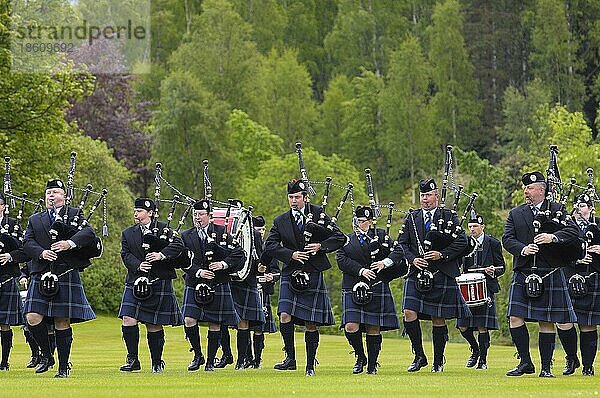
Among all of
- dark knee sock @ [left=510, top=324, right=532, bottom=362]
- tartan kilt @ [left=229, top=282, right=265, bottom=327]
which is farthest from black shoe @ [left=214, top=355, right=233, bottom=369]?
dark knee sock @ [left=510, top=324, right=532, bottom=362]

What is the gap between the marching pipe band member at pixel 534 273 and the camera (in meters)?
12.7

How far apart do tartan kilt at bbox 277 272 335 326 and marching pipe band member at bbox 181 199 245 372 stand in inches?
33.5

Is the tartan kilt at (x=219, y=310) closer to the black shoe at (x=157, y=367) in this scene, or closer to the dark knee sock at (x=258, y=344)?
the black shoe at (x=157, y=367)

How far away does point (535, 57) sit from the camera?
5591cm

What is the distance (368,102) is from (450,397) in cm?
4753

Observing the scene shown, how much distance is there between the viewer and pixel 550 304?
12.8m

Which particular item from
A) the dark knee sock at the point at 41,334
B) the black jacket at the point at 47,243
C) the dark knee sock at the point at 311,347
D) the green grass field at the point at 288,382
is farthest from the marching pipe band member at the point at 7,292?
the dark knee sock at the point at 311,347

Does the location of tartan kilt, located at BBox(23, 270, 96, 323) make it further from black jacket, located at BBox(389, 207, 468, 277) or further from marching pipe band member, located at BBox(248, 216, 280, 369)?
black jacket, located at BBox(389, 207, 468, 277)

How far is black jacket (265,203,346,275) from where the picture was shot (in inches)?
534

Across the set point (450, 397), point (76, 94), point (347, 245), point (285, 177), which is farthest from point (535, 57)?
point (450, 397)

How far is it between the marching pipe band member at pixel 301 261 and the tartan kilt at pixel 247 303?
1.56 m

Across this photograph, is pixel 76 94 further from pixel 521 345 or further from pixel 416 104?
pixel 416 104

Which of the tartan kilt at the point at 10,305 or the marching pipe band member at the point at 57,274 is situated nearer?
the marching pipe band member at the point at 57,274

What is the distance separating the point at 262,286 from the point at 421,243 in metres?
3.82
